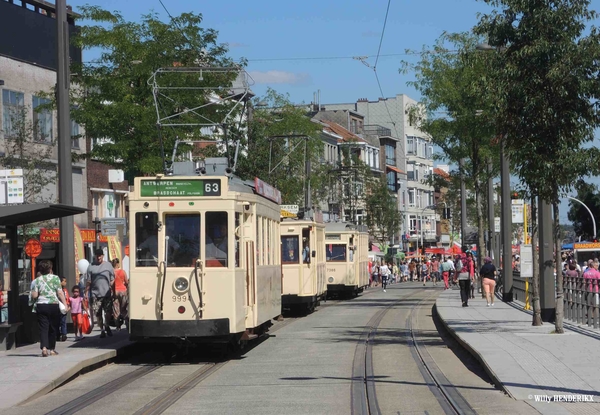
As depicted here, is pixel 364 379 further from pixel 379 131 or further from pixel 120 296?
pixel 379 131

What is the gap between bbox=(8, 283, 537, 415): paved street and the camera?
39.7 feet

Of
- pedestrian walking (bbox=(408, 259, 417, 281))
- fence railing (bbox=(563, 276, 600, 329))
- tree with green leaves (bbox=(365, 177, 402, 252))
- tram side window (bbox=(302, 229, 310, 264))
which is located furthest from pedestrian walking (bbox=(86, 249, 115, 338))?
pedestrian walking (bbox=(408, 259, 417, 281))

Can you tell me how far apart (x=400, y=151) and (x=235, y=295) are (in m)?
104

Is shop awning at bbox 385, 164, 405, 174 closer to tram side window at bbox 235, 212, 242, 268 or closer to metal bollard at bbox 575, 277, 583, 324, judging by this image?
metal bollard at bbox 575, 277, 583, 324

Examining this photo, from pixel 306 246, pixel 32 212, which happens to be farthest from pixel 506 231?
pixel 32 212

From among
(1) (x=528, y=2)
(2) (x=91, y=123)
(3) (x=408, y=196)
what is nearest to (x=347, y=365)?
(1) (x=528, y=2)

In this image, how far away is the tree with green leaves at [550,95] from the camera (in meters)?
19.5

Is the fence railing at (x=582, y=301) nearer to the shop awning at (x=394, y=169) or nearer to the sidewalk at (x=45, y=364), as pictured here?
the sidewalk at (x=45, y=364)

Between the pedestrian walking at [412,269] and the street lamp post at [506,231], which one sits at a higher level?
the street lamp post at [506,231]

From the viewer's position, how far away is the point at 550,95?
19.8 metres

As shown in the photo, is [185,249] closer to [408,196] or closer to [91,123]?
[91,123]

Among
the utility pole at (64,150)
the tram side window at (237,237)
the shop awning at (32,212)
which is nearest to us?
the shop awning at (32,212)

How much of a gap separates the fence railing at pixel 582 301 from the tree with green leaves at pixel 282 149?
16.4 meters

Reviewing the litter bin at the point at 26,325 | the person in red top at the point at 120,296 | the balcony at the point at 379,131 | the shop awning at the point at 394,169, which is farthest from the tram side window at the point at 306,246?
the shop awning at the point at 394,169
